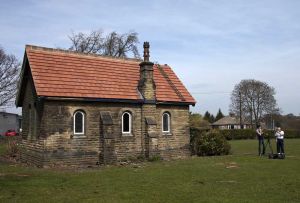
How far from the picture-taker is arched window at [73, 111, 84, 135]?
20.2m

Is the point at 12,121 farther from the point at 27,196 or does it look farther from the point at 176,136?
the point at 27,196

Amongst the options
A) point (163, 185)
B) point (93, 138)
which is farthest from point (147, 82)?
point (163, 185)

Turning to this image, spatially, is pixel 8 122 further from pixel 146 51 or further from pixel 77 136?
pixel 77 136

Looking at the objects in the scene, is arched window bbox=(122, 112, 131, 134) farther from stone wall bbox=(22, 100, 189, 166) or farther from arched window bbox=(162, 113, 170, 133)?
arched window bbox=(162, 113, 170, 133)

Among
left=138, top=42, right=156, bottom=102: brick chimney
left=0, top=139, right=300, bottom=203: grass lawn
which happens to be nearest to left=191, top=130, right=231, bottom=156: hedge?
left=138, top=42, right=156, bottom=102: brick chimney

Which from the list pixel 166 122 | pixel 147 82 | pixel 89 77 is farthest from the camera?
pixel 166 122

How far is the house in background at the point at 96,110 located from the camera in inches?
768

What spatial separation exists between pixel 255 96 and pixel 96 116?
184ft

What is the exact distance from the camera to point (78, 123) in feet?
66.5

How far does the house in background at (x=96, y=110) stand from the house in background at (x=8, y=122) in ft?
154

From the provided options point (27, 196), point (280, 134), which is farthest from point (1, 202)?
point (280, 134)

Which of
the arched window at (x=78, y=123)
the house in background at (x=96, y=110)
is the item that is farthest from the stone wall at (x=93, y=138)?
the arched window at (x=78, y=123)

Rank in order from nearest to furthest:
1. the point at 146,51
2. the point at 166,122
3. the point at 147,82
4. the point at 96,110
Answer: the point at 96,110, the point at 147,82, the point at 146,51, the point at 166,122

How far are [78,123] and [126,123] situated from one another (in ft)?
10.4
